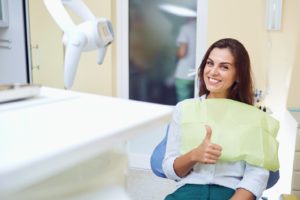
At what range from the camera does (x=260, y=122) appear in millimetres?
1230

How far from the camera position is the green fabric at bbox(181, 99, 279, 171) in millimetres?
1196

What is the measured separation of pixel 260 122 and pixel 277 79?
4.61ft

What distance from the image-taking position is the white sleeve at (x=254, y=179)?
1.20 metres

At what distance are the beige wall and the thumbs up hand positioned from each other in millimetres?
1453

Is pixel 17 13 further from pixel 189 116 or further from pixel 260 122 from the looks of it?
pixel 260 122

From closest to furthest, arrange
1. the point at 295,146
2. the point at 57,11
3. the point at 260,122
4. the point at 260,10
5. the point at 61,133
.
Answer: the point at 61,133 → the point at 57,11 → the point at 260,122 → the point at 295,146 → the point at 260,10

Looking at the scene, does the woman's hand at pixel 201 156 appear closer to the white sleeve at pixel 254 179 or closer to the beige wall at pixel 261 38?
the white sleeve at pixel 254 179

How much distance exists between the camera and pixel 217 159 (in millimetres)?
1196

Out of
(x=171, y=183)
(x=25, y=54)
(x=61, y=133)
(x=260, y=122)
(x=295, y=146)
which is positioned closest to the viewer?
(x=61, y=133)

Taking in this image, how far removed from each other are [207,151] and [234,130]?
0.44 feet

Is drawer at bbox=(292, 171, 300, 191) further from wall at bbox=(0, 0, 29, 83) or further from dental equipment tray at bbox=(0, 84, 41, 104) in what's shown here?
dental equipment tray at bbox=(0, 84, 41, 104)

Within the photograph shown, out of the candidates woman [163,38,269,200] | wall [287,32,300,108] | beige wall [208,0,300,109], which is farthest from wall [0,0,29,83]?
wall [287,32,300,108]

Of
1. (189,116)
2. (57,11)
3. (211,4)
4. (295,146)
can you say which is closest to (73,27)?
(57,11)

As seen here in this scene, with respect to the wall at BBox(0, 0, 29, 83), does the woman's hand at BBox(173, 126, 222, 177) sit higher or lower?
lower
